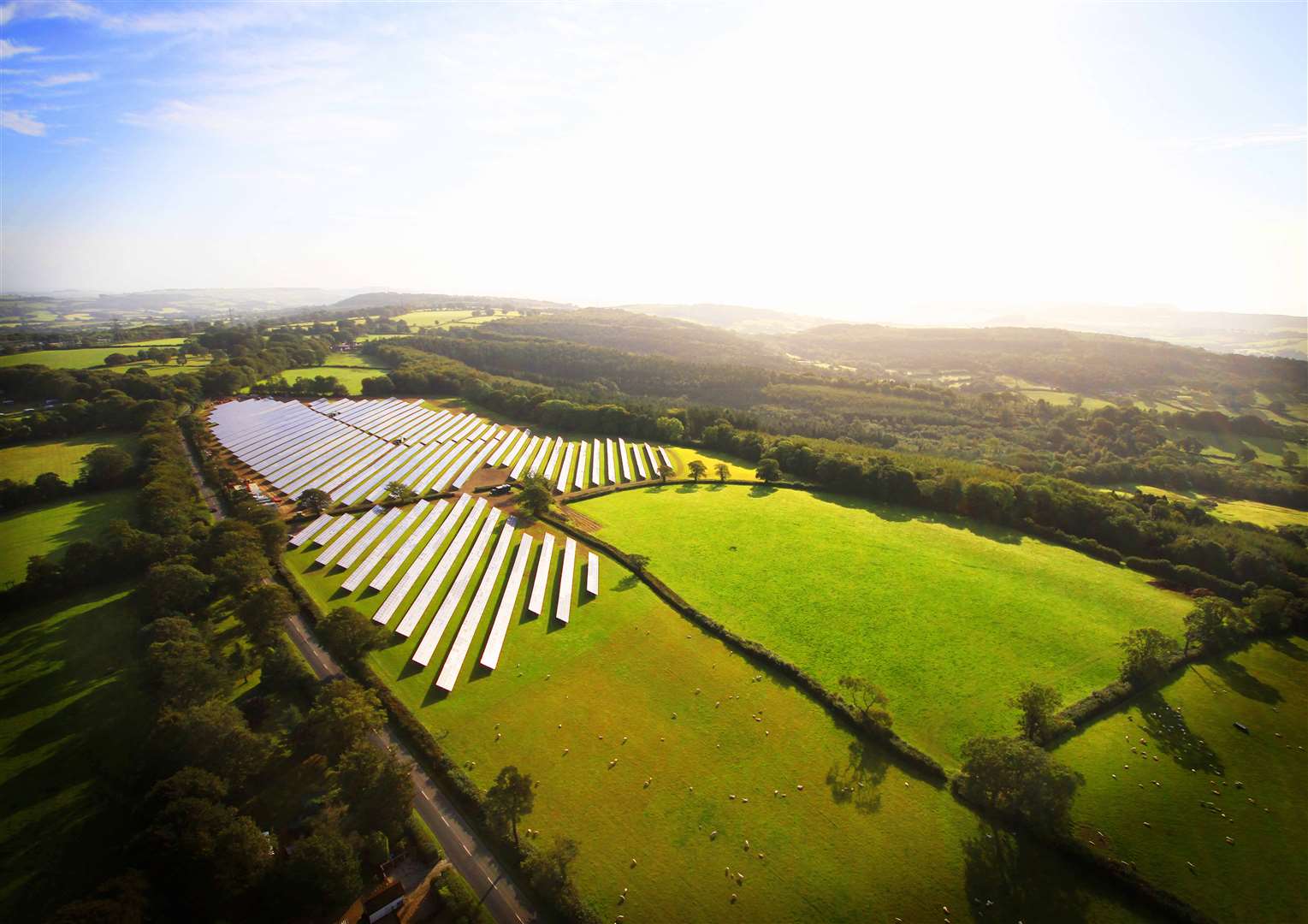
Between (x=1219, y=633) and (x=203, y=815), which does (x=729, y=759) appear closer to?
(x=203, y=815)

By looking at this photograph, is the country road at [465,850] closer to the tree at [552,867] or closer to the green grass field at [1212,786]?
the tree at [552,867]

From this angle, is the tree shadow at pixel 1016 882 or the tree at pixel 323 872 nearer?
the tree at pixel 323 872

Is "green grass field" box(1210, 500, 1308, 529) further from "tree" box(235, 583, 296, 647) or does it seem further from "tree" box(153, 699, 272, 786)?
"tree" box(235, 583, 296, 647)

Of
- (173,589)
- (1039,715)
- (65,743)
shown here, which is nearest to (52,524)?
(173,589)

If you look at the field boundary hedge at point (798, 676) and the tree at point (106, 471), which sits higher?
the tree at point (106, 471)

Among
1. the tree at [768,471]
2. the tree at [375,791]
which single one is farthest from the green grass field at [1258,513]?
the tree at [375,791]

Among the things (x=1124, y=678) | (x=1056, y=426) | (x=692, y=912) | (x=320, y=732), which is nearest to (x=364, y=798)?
(x=320, y=732)

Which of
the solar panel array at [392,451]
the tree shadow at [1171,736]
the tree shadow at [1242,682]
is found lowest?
the tree shadow at [1171,736]
